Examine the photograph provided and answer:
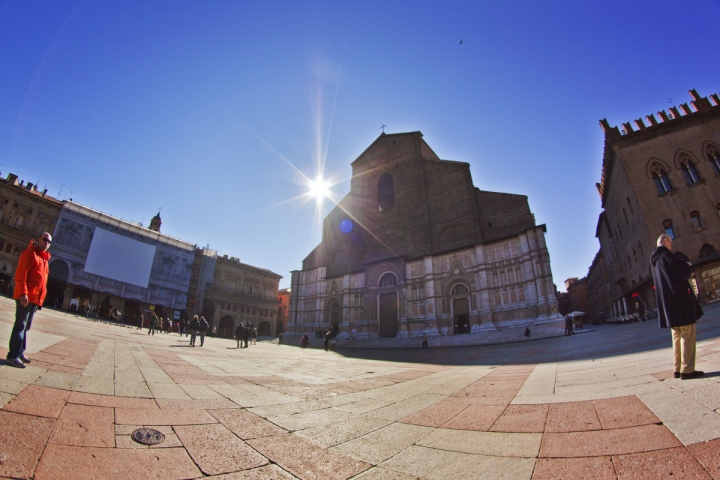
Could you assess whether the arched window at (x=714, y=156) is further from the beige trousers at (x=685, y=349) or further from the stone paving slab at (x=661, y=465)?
the stone paving slab at (x=661, y=465)

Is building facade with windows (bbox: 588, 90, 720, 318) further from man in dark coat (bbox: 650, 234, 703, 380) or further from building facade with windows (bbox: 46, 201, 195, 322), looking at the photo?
building facade with windows (bbox: 46, 201, 195, 322)

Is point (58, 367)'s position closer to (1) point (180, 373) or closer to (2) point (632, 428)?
(1) point (180, 373)

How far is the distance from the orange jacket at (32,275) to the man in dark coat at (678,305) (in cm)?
728

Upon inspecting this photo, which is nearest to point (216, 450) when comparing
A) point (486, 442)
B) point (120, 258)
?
point (486, 442)

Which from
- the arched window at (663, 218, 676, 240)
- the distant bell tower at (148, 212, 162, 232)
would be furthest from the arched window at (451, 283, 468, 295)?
the distant bell tower at (148, 212, 162, 232)

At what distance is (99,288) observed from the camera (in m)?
31.2

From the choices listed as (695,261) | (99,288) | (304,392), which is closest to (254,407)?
(304,392)

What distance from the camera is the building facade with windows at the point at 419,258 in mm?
22109

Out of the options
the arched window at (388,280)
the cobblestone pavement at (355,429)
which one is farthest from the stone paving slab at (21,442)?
the arched window at (388,280)

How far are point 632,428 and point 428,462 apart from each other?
140cm

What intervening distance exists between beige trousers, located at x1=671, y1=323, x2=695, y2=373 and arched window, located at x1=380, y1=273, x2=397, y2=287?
2519cm

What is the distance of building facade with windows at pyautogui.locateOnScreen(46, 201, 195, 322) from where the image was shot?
2984 centimetres

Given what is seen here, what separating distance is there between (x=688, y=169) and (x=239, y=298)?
157ft

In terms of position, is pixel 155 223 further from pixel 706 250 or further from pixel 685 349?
pixel 706 250
